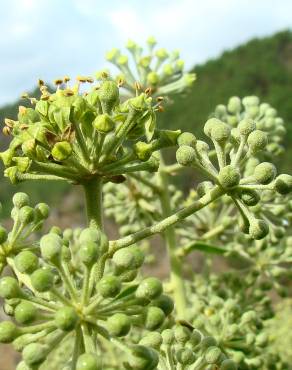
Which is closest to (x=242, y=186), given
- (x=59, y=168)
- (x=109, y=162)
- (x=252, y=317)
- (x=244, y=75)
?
(x=109, y=162)

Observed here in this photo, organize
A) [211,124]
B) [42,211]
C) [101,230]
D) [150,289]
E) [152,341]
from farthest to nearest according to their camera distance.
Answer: [42,211], [211,124], [101,230], [152,341], [150,289]

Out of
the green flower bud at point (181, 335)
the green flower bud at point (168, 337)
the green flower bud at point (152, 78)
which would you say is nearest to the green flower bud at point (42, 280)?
the green flower bud at point (168, 337)

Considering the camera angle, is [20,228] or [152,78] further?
[152,78]

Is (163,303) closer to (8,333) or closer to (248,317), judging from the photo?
(8,333)

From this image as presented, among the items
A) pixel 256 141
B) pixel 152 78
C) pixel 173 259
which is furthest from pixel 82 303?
pixel 152 78

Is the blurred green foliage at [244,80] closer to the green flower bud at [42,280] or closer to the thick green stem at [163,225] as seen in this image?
the thick green stem at [163,225]

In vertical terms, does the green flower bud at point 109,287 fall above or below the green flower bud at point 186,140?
below

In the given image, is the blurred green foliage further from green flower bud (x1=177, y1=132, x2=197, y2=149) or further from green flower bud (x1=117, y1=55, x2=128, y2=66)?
green flower bud (x1=177, y1=132, x2=197, y2=149)
